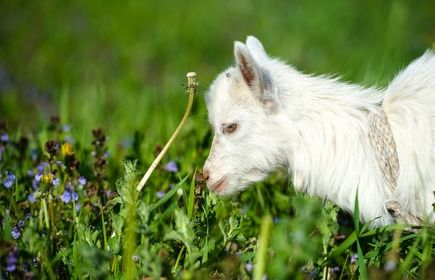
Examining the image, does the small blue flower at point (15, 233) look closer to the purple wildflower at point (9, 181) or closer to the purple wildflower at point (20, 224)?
the purple wildflower at point (20, 224)

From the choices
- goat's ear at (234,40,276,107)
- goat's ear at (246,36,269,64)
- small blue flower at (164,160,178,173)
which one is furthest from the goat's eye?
small blue flower at (164,160,178,173)

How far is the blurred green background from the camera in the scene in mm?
8219

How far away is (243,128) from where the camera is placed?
3.72m

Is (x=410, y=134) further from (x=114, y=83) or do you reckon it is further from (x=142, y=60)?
(x=142, y=60)

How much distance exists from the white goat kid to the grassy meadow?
0.14 m

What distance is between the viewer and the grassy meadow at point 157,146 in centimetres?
284

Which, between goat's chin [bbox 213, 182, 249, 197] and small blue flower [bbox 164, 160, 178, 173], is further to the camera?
small blue flower [bbox 164, 160, 178, 173]

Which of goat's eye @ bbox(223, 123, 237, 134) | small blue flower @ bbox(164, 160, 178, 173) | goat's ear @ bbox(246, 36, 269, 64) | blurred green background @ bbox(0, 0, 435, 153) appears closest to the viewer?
goat's eye @ bbox(223, 123, 237, 134)

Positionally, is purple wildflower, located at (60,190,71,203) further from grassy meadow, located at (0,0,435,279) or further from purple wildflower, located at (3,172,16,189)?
purple wildflower, located at (3,172,16,189)

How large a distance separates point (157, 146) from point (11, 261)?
1741 millimetres

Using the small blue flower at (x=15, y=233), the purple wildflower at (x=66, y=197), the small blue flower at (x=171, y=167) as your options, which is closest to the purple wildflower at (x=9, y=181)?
the purple wildflower at (x=66, y=197)

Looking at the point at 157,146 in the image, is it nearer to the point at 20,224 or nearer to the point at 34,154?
the point at 34,154

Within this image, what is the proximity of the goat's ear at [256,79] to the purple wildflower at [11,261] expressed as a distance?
1450mm

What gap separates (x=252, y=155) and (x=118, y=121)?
120 inches
